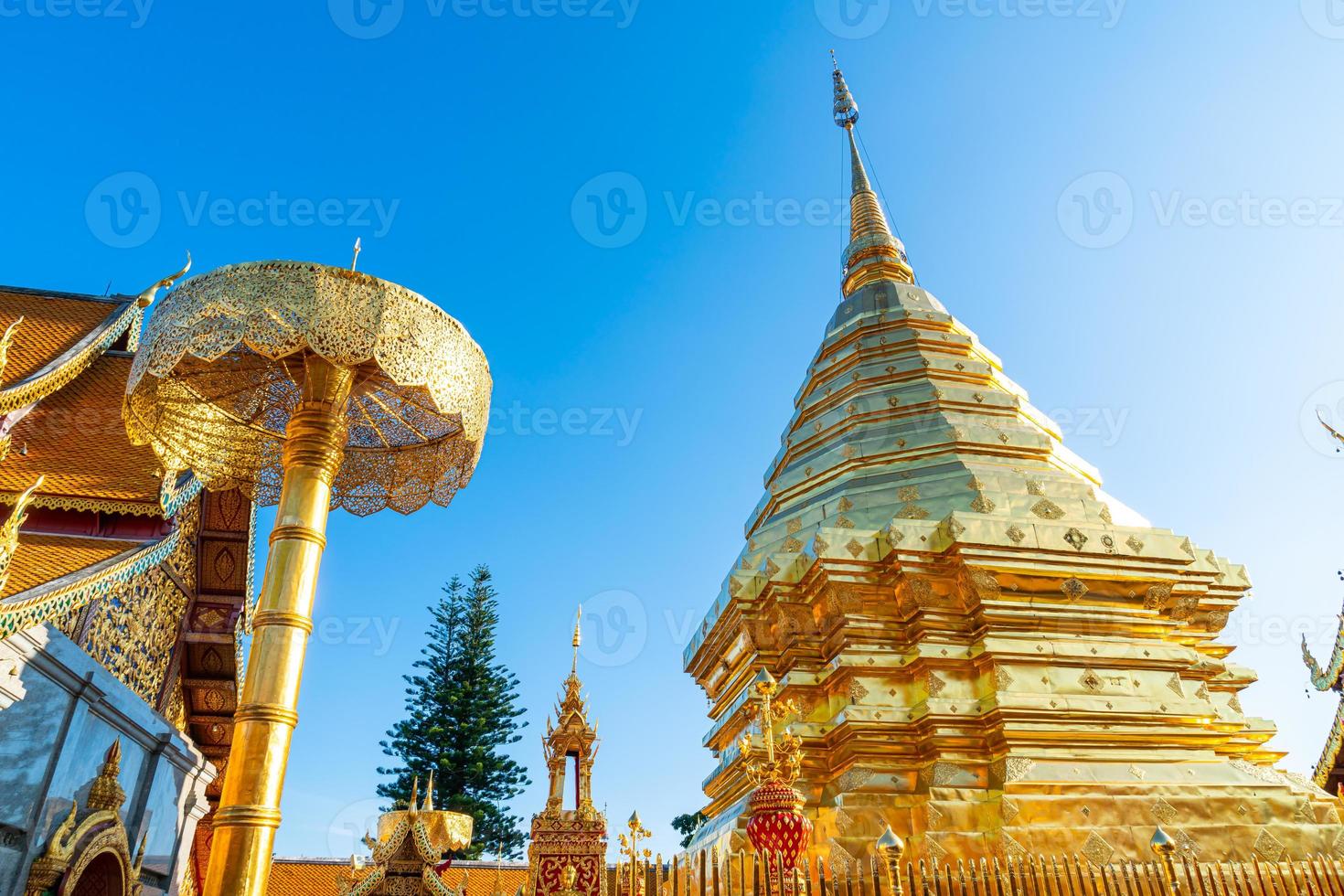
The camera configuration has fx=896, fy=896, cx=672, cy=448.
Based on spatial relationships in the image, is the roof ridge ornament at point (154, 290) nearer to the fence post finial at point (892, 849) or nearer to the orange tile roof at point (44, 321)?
the orange tile roof at point (44, 321)

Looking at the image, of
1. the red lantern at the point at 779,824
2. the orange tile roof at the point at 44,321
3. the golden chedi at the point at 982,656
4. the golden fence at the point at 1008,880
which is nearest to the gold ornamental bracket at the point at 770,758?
the red lantern at the point at 779,824

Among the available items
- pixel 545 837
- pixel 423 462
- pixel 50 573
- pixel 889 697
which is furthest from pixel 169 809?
pixel 889 697

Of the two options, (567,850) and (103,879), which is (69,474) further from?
(567,850)

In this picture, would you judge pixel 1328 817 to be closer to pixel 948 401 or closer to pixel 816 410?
pixel 948 401

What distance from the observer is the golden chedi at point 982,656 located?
8.28 m

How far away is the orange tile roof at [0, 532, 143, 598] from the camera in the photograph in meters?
6.13

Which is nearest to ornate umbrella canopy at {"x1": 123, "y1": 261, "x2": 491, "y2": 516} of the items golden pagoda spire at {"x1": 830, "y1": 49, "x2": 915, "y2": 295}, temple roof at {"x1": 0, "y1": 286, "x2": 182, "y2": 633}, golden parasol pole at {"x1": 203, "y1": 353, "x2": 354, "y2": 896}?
golden parasol pole at {"x1": 203, "y1": 353, "x2": 354, "y2": 896}

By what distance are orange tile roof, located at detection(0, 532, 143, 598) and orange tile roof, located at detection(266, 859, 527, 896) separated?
1258 cm

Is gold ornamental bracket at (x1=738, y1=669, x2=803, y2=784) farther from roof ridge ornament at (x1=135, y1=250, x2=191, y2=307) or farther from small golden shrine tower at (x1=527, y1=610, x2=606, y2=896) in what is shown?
roof ridge ornament at (x1=135, y1=250, x2=191, y2=307)

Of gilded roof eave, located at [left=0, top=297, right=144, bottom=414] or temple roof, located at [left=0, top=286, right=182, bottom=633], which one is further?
gilded roof eave, located at [left=0, top=297, right=144, bottom=414]

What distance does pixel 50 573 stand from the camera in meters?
6.25

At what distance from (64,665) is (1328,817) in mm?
10927

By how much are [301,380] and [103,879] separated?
17.4ft

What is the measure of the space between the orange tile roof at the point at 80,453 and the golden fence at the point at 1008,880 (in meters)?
4.85
